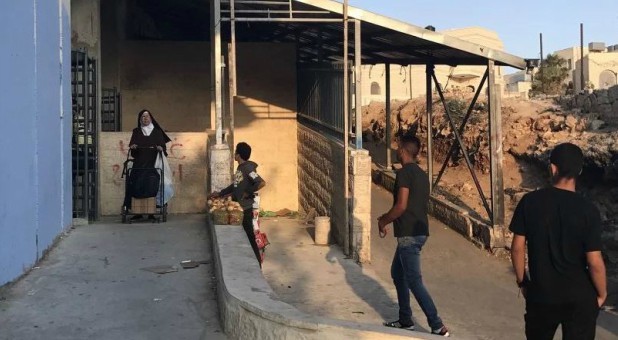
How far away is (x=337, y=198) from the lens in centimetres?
1183

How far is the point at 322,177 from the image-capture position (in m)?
13.1

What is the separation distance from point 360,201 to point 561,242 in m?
6.85

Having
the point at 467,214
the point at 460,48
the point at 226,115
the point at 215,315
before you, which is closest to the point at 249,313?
the point at 215,315

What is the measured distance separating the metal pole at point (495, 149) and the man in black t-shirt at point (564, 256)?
28.3 ft

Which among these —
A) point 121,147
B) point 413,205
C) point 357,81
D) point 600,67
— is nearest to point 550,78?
point 600,67

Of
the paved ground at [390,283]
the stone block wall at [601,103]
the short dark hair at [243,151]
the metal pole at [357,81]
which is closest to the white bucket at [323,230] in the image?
the paved ground at [390,283]

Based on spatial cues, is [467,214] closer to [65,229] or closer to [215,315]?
[65,229]

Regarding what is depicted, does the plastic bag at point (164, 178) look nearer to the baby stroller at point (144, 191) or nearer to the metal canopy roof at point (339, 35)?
the baby stroller at point (144, 191)

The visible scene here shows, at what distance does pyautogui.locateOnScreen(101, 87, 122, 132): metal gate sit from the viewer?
13828mm

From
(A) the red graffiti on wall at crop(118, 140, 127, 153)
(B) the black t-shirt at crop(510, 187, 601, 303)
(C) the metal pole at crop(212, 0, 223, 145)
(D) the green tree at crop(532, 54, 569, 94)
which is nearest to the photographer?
(B) the black t-shirt at crop(510, 187, 601, 303)

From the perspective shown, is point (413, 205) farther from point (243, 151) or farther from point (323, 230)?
point (323, 230)

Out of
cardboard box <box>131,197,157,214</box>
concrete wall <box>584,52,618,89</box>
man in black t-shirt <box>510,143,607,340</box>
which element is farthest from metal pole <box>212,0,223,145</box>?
concrete wall <box>584,52,618,89</box>

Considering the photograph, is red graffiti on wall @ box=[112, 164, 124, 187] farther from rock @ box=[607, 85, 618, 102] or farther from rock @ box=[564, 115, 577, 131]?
rock @ box=[607, 85, 618, 102]

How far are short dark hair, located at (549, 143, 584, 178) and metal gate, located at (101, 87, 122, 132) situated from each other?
11016 mm
